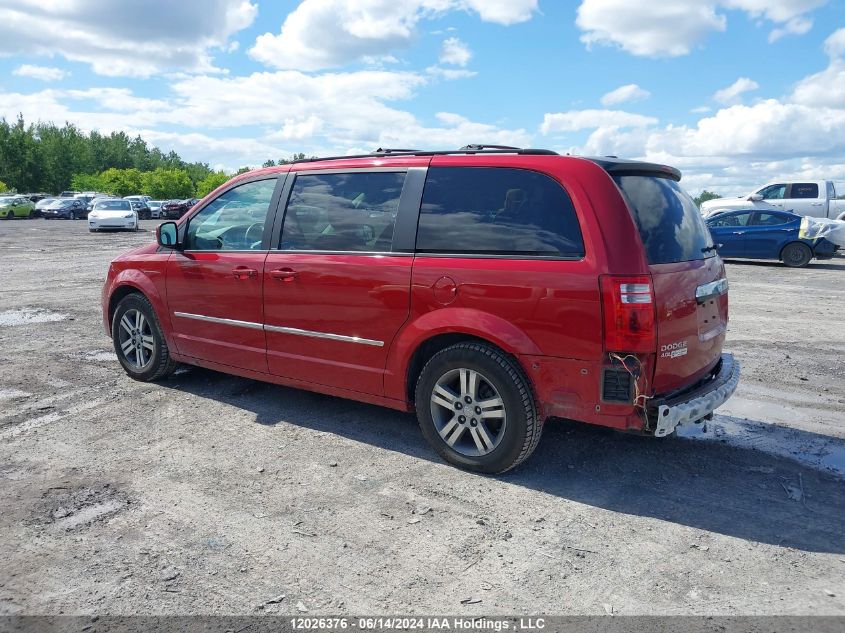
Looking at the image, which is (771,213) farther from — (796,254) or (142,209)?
(142,209)

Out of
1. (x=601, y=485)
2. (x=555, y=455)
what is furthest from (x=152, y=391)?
(x=601, y=485)

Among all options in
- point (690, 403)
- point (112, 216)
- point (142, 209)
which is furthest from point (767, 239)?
point (142, 209)

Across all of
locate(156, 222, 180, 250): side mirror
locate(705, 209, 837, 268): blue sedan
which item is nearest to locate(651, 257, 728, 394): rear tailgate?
locate(156, 222, 180, 250): side mirror

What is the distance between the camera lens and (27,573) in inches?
123

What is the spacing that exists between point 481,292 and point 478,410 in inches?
28.8

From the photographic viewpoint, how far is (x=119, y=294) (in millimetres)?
6387

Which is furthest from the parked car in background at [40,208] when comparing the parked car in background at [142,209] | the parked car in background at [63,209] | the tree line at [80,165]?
the tree line at [80,165]

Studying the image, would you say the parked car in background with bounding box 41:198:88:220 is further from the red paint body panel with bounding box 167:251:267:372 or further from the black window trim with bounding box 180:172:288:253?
the black window trim with bounding box 180:172:288:253

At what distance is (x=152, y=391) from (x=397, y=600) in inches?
151

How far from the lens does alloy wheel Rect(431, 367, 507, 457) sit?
4125 mm

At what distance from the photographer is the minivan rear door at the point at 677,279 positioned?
3.80 metres

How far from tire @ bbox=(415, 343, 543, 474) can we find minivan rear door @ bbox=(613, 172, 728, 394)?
77 cm

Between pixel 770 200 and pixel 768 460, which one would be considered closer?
pixel 768 460

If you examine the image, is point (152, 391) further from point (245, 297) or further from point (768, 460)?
point (768, 460)
